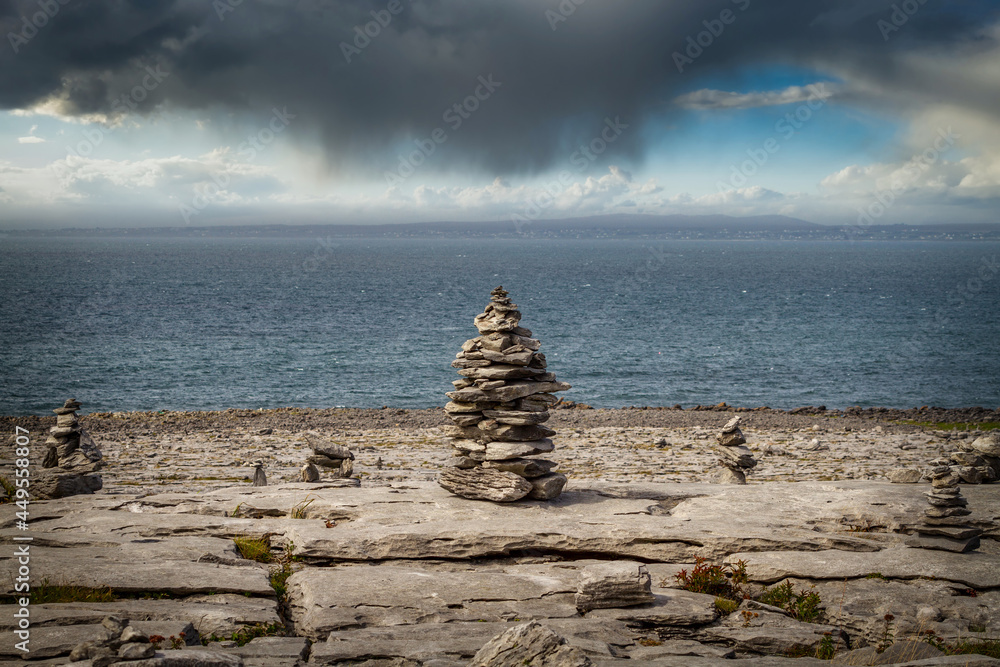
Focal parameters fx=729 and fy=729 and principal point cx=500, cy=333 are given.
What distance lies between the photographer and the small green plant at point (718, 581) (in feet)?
54.7

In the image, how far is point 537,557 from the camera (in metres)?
18.1

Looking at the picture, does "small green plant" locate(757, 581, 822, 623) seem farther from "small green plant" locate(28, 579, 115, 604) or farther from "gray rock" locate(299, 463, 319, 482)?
"gray rock" locate(299, 463, 319, 482)

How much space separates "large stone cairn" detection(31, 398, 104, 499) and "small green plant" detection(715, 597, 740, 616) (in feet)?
65.5

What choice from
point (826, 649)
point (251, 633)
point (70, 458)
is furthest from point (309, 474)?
point (826, 649)

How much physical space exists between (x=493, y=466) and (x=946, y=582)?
11489 mm

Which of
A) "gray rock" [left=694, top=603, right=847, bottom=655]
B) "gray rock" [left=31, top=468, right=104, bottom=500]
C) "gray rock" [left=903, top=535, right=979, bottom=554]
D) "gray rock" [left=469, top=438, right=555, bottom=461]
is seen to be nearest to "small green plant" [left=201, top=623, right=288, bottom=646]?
"gray rock" [left=469, top=438, right=555, bottom=461]

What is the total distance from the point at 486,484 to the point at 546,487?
1.72 meters

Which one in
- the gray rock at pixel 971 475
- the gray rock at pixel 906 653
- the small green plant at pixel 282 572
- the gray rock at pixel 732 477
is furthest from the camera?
the gray rock at pixel 732 477

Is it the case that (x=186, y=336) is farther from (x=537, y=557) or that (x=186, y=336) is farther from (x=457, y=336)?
(x=537, y=557)

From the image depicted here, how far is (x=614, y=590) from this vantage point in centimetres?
1532

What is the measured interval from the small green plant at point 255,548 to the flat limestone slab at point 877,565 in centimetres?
1144

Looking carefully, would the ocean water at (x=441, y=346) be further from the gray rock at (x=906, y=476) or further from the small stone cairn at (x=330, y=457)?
the gray rock at (x=906, y=476)

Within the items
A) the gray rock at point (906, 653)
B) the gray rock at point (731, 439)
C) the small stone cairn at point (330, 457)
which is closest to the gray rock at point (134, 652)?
the gray rock at point (906, 653)

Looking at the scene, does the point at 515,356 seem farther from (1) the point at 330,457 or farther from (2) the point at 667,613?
(1) the point at 330,457
